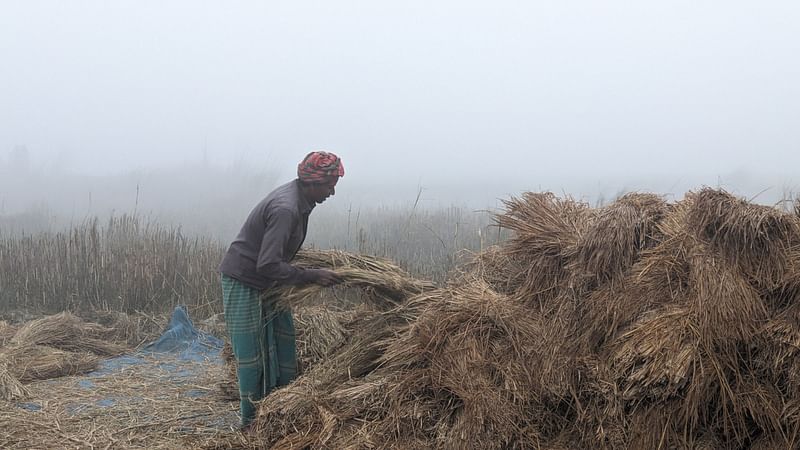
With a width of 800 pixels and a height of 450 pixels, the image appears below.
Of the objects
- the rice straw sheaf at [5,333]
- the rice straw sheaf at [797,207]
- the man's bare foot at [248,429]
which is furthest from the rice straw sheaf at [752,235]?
the rice straw sheaf at [5,333]

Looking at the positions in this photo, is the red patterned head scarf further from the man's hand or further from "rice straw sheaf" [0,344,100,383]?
"rice straw sheaf" [0,344,100,383]

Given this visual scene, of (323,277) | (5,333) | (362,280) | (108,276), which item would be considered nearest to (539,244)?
(362,280)

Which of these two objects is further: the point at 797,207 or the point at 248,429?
the point at 248,429

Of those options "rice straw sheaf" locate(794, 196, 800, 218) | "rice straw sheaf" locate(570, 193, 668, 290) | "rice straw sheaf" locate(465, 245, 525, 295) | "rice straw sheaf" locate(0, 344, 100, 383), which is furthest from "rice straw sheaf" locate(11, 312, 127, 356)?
"rice straw sheaf" locate(794, 196, 800, 218)

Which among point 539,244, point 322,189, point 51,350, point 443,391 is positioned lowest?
point 51,350

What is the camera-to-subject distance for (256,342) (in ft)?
11.5

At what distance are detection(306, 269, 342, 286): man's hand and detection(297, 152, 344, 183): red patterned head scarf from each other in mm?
457

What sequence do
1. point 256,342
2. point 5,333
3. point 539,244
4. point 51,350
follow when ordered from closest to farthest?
point 539,244, point 256,342, point 51,350, point 5,333

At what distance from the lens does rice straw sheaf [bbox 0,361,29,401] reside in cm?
410

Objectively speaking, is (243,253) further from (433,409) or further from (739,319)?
(739,319)

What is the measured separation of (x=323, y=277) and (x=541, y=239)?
3.60 ft

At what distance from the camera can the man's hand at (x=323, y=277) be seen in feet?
11.0

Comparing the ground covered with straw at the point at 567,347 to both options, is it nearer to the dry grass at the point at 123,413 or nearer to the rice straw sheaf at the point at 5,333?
the dry grass at the point at 123,413

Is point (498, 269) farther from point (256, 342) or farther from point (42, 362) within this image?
point (42, 362)
